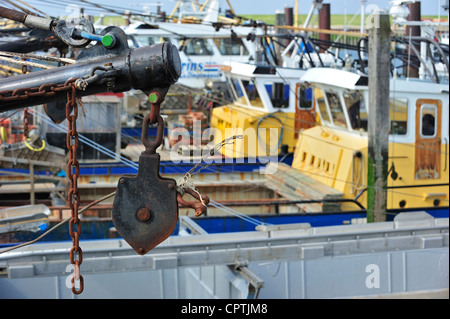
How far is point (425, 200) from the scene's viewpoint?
1113 cm

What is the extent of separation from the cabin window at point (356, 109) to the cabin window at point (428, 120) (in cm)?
88

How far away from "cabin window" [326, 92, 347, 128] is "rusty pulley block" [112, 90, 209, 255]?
8.38 m

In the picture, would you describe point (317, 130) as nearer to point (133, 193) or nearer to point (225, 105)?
point (225, 105)

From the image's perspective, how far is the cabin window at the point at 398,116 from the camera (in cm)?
1088

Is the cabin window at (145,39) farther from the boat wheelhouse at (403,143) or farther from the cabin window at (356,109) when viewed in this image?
the cabin window at (356,109)

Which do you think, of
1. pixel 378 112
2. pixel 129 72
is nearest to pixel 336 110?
pixel 378 112

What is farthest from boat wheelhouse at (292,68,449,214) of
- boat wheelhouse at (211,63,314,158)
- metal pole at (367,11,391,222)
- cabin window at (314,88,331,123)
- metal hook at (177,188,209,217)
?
metal hook at (177,188,209,217)

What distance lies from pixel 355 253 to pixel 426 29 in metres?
5.89

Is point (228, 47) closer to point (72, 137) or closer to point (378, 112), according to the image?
point (378, 112)

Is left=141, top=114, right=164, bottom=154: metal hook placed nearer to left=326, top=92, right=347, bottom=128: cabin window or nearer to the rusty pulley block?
the rusty pulley block

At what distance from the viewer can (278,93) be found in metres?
15.1

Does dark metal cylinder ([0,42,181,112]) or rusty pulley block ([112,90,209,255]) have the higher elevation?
dark metal cylinder ([0,42,181,112])

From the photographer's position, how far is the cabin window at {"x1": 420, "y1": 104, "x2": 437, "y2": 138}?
10992mm
